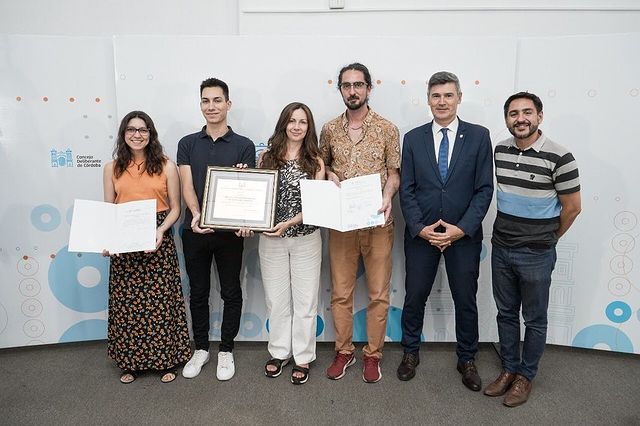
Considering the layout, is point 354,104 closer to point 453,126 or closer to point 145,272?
point 453,126

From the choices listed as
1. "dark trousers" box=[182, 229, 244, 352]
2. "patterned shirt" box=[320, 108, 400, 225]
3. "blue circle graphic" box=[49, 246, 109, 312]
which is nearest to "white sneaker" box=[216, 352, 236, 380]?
"dark trousers" box=[182, 229, 244, 352]

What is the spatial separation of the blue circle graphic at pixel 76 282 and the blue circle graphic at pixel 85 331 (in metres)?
0.10

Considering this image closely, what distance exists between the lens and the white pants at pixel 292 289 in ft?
8.20

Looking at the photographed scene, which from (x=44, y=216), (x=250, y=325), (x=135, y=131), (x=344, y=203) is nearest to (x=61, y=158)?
(x=44, y=216)

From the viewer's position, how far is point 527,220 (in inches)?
88.1

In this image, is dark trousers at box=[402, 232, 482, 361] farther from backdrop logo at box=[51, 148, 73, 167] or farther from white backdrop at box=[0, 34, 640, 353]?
backdrop logo at box=[51, 148, 73, 167]

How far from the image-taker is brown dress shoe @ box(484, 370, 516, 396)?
2.45 m

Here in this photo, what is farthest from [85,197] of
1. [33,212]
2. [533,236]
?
[533,236]

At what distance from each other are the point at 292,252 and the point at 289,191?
36cm

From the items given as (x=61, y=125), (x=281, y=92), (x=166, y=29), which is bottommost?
(x=61, y=125)

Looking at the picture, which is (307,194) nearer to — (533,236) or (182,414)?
(533,236)

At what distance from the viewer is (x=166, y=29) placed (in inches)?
130

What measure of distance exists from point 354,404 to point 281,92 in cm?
196

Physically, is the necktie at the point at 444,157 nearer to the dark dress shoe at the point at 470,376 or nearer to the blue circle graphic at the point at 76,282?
the dark dress shoe at the point at 470,376
